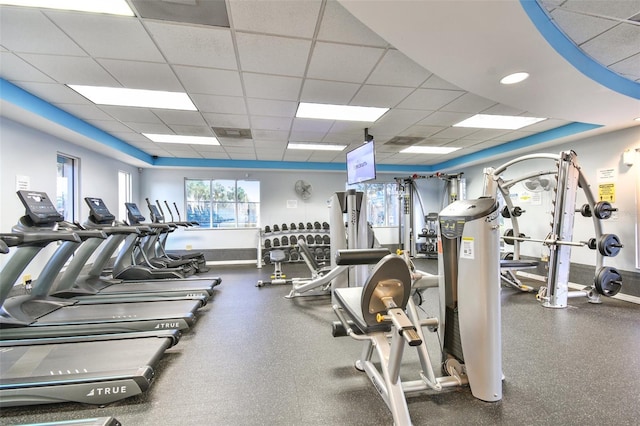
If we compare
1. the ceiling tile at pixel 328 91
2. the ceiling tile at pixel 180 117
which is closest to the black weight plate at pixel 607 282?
the ceiling tile at pixel 328 91

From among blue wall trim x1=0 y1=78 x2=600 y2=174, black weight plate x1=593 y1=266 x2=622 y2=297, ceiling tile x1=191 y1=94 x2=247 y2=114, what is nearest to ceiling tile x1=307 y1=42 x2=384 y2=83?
ceiling tile x1=191 y1=94 x2=247 y2=114

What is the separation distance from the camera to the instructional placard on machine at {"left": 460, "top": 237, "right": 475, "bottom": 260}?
189 centimetres

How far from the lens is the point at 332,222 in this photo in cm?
392

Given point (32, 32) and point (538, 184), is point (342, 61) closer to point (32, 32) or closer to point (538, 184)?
point (32, 32)

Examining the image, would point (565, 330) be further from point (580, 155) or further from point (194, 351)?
point (194, 351)

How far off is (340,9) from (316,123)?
2.45 metres

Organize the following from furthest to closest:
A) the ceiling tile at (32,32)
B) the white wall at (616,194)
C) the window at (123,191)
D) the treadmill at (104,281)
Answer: the window at (123,191) < the white wall at (616,194) < the treadmill at (104,281) < the ceiling tile at (32,32)

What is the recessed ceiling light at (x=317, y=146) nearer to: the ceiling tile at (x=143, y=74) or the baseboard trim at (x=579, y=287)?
the ceiling tile at (x=143, y=74)

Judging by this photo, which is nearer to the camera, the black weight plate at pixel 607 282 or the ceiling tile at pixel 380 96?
the ceiling tile at pixel 380 96

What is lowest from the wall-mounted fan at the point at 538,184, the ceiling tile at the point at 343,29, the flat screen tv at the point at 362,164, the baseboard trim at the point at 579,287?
the baseboard trim at the point at 579,287

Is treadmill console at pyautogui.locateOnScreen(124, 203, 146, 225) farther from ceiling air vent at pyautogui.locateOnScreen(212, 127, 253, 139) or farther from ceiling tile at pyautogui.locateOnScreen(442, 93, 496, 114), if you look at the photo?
ceiling tile at pyautogui.locateOnScreen(442, 93, 496, 114)

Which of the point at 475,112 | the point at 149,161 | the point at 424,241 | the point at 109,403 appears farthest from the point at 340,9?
the point at 424,241

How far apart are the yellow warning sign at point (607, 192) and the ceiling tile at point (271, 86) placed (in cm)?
493

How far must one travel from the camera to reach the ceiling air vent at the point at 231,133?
471 cm
